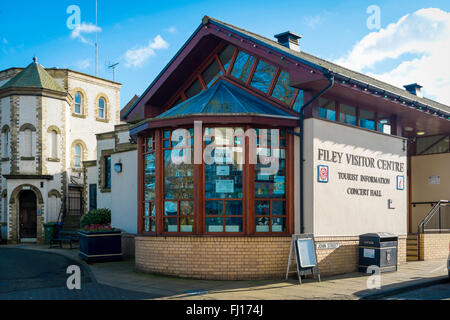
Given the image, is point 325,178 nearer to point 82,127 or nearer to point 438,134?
point 438,134

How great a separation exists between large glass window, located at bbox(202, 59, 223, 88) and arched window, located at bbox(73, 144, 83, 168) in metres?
18.7

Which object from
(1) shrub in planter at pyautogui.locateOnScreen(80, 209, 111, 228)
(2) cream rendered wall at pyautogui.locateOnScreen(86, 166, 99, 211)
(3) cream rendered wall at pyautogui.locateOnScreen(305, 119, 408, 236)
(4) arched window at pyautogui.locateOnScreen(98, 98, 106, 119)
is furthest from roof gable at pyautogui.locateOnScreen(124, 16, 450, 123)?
(4) arched window at pyautogui.locateOnScreen(98, 98, 106, 119)

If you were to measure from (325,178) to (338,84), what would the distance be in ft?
7.59

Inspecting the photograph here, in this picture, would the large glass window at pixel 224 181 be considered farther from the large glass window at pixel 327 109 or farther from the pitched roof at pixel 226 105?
the large glass window at pixel 327 109

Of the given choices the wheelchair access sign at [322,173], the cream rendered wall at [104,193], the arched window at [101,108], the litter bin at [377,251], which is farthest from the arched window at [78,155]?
the litter bin at [377,251]

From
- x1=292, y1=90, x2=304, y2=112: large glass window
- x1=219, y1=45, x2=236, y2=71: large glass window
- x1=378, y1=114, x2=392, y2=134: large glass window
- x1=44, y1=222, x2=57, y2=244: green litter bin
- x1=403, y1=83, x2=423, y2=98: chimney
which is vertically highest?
x1=403, y1=83, x2=423, y2=98: chimney

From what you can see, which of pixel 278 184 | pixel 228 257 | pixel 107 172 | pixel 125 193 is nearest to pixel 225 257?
pixel 228 257

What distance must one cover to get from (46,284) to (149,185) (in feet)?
11.6

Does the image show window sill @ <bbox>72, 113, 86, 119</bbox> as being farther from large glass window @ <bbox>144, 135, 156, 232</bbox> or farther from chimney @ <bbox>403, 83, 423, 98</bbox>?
chimney @ <bbox>403, 83, 423, 98</bbox>

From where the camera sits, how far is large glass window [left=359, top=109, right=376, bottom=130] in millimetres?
13977

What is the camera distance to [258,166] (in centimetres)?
1178

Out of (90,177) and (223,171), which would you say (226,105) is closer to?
(223,171)

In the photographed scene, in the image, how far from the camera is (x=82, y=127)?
31.8 meters

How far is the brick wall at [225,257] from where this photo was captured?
37.0 feet
